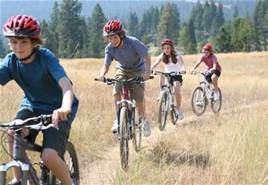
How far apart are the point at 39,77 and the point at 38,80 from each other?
39 mm

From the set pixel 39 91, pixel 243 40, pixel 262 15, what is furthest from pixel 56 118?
pixel 262 15

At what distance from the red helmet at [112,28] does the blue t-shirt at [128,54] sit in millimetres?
438

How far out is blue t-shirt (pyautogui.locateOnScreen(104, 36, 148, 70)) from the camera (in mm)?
8445

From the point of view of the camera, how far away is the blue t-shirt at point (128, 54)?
27.7 ft

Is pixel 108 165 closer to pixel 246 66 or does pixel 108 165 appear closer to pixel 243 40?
pixel 246 66

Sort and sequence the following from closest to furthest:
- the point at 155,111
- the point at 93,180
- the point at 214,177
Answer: the point at 214,177 → the point at 93,180 → the point at 155,111

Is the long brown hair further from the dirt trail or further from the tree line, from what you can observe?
the tree line

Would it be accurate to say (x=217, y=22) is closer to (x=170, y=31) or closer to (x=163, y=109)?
(x=170, y=31)

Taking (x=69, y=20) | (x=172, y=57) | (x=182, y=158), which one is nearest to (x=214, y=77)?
(x=172, y=57)

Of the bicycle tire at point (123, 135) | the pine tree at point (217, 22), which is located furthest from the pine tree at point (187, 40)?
the bicycle tire at point (123, 135)

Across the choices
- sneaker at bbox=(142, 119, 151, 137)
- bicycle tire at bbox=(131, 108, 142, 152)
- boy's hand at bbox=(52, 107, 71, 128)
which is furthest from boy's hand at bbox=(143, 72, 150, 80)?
boy's hand at bbox=(52, 107, 71, 128)

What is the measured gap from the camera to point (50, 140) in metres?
4.87

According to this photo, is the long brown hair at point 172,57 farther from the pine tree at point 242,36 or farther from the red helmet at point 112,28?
the pine tree at point 242,36

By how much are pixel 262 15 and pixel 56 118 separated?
15517 cm
